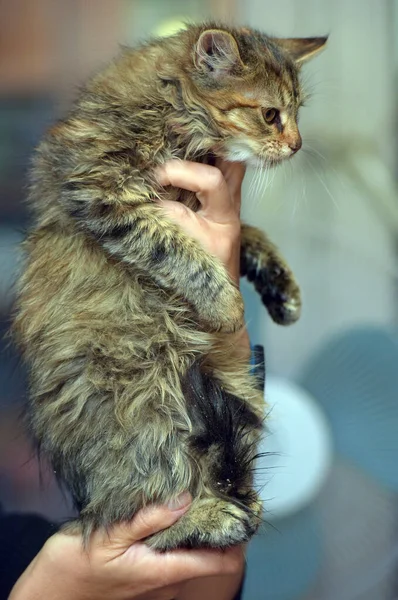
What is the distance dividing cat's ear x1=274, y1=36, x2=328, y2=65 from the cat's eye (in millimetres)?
178

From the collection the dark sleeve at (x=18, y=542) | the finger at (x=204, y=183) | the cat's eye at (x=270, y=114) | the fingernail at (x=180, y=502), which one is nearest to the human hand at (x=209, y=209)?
the finger at (x=204, y=183)

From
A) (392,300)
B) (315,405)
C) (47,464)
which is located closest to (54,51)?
(47,464)

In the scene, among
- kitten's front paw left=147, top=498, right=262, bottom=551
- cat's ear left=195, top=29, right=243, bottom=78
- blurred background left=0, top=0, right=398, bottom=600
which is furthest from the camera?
blurred background left=0, top=0, right=398, bottom=600

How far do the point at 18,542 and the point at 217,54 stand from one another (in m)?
1.19

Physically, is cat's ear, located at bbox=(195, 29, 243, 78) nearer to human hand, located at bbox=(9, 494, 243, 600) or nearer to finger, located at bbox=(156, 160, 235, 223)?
finger, located at bbox=(156, 160, 235, 223)

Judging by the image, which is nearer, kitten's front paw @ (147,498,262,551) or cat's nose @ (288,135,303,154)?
kitten's front paw @ (147,498,262,551)

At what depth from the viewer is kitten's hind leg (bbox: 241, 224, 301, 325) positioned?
161 centimetres

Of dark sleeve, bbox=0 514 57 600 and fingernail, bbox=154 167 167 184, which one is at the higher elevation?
fingernail, bbox=154 167 167 184

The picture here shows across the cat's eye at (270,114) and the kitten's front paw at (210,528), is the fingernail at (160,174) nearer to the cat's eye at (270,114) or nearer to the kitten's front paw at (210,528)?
the cat's eye at (270,114)

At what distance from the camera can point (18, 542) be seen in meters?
1.61

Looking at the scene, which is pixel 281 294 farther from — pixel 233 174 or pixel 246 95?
pixel 246 95

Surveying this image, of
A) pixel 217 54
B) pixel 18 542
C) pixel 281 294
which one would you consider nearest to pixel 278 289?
pixel 281 294

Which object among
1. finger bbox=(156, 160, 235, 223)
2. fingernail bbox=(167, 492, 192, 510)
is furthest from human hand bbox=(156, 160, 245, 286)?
fingernail bbox=(167, 492, 192, 510)

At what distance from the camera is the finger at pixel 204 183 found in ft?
4.48
